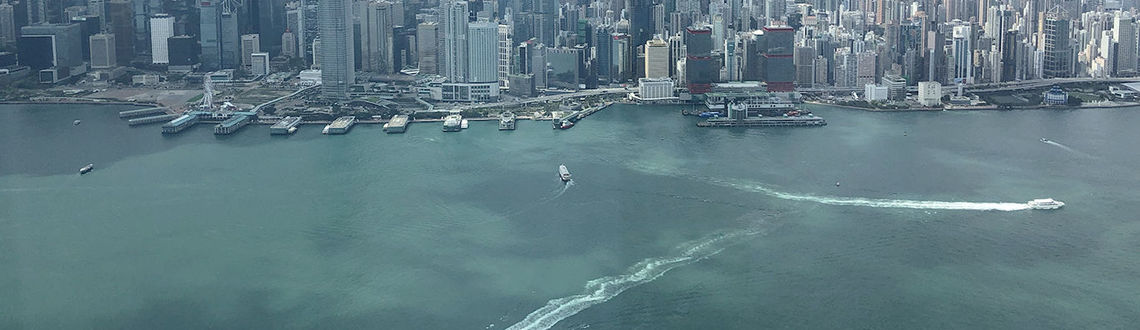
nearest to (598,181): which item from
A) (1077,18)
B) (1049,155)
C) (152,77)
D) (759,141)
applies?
(759,141)

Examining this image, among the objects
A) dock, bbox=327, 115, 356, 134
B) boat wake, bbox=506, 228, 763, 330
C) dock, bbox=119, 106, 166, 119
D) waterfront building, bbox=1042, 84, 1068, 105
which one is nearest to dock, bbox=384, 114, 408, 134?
dock, bbox=327, 115, 356, 134

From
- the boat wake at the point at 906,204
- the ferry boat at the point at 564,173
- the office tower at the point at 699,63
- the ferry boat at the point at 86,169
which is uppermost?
the office tower at the point at 699,63

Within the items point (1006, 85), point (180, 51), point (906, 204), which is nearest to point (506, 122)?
point (906, 204)

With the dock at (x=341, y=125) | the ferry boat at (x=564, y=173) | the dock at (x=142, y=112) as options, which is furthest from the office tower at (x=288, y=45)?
the ferry boat at (x=564, y=173)

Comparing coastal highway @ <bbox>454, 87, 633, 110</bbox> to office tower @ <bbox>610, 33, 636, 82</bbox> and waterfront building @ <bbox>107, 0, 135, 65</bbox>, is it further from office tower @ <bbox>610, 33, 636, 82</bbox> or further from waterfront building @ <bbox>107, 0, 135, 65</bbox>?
waterfront building @ <bbox>107, 0, 135, 65</bbox>

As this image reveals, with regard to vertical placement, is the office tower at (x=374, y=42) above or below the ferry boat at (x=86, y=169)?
above

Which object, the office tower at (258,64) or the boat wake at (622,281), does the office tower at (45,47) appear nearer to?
the office tower at (258,64)

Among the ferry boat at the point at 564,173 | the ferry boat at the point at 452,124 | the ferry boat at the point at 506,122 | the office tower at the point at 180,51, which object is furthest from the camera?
the office tower at the point at 180,51
